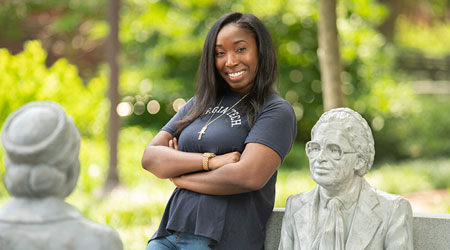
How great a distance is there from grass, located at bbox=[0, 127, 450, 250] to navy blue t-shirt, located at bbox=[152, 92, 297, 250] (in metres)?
2.38

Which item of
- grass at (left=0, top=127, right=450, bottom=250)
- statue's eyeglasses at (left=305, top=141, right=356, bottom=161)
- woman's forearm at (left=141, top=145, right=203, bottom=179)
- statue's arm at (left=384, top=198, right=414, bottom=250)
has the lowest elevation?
grass at (left=0, top=127, right=450, bottom=250)

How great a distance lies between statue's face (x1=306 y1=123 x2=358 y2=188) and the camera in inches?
99.0

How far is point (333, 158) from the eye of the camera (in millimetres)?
2521

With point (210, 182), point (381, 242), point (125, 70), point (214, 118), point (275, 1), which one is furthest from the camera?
point (125, 70)

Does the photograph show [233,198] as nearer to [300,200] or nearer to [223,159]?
[223,159]

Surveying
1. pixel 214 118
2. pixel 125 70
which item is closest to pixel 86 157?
pixel 125 70

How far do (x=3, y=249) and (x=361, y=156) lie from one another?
1.48 meters

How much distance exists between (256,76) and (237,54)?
6.1 inches

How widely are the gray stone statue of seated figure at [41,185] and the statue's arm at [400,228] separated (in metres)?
1.22

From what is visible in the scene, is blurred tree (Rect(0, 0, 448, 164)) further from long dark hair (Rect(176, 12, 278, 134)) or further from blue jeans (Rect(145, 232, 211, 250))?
blue jeans (Rect(145, 232, 211, 250))

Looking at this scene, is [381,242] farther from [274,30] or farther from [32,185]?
[274,30]

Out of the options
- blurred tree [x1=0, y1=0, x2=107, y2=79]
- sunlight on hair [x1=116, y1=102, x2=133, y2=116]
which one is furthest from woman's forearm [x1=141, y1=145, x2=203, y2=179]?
blurred tree [x1=0, y1=0, x2=107, y2=79]

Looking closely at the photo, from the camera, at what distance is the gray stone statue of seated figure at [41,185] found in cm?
177

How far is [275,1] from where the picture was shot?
1012 centimetres
